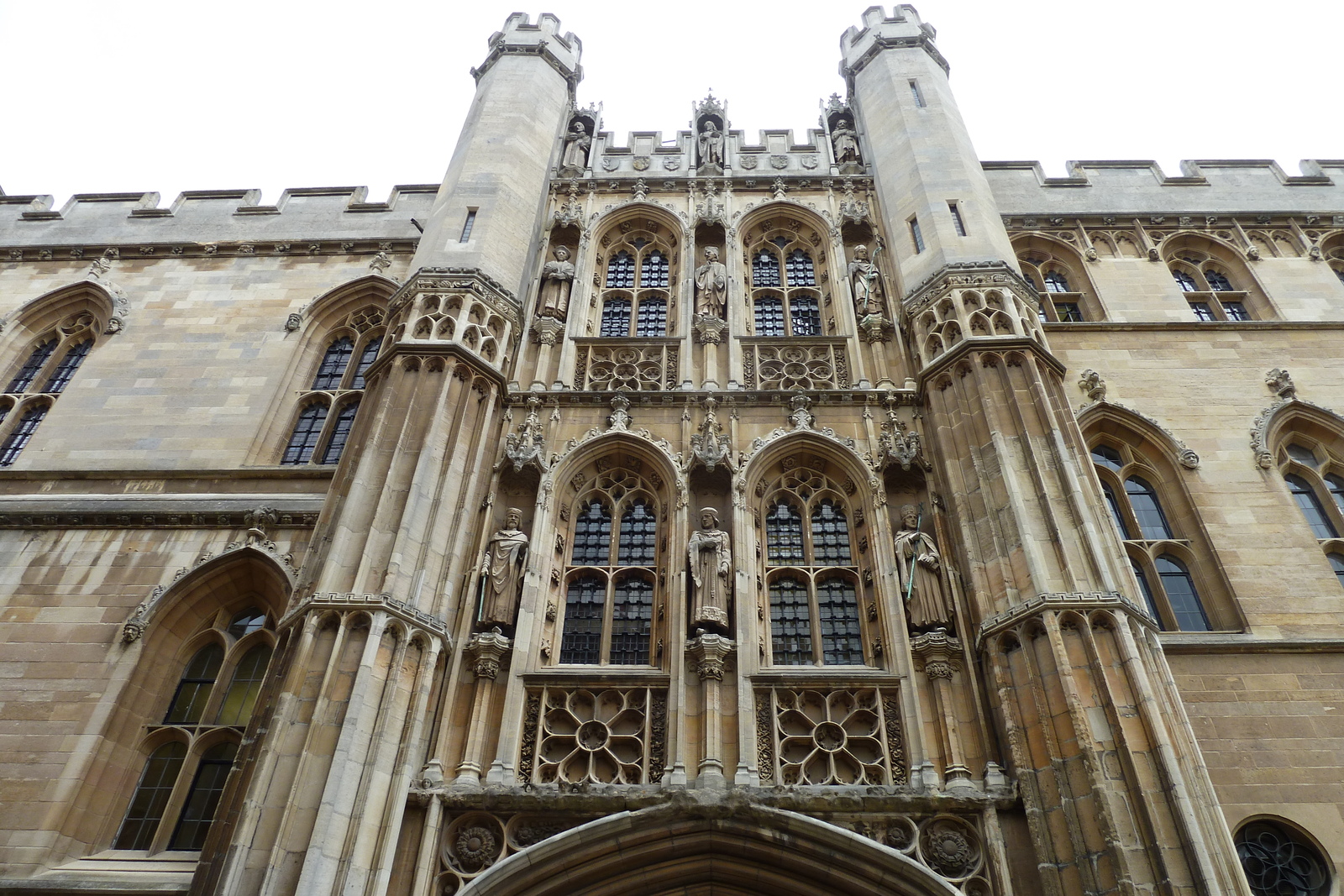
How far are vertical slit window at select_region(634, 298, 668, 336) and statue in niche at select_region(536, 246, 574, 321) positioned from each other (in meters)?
1.19

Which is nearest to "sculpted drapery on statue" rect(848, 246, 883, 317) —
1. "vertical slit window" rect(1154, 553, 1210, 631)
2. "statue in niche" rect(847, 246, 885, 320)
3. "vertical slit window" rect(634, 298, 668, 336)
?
"statue in niche" rect(847, 246, 885, 320)

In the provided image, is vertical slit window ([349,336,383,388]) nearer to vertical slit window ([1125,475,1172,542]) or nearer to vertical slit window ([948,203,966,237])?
vertical slit window ([948,203,966,237])

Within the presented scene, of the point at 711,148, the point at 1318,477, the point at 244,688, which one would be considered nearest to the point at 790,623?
the point at 244,688

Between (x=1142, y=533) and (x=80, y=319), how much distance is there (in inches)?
685

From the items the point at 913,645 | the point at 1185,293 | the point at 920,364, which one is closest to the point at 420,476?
the point at 913,645

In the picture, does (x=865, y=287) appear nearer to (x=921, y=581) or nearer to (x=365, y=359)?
(x=921, y=581)

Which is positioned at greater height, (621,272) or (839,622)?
(621,272)

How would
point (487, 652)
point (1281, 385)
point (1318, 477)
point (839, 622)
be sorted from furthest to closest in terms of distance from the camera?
point (1281, 385)
point (1318, 477)
point (839, 622)
point (487, 652)

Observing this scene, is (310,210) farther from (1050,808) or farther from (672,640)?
(1050,808)

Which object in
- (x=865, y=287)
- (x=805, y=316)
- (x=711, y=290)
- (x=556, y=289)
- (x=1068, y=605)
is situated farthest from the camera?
(x=805, y=316)

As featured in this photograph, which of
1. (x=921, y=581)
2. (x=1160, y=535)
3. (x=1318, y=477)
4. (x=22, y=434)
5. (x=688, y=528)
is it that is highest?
(x=22, y=434)

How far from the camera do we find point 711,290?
14227 mm

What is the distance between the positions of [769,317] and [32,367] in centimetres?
1250

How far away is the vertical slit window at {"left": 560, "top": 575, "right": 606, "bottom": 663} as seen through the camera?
10.6 metres
